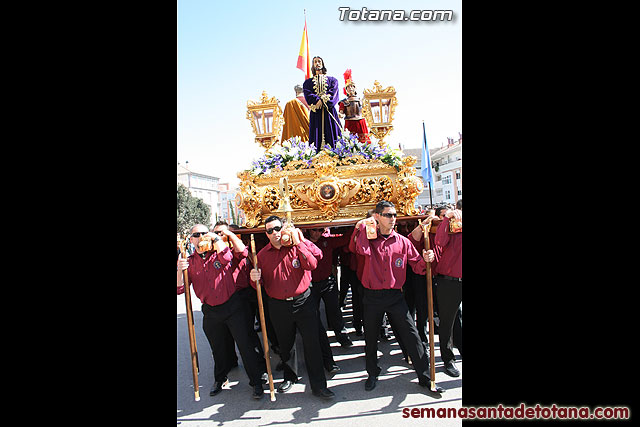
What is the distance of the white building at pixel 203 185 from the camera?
135 ft

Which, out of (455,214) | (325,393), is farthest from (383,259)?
(325,393)

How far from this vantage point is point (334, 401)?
4020 mm

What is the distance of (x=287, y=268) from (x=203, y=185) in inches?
1721

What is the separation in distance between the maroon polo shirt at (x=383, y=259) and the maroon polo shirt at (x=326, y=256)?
1.49 meters

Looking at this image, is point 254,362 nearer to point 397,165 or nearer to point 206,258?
point 206,258

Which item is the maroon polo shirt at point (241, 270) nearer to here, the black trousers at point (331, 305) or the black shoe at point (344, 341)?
the black trousers at point (331, 305)

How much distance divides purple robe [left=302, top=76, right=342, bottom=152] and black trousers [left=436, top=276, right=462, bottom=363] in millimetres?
3089

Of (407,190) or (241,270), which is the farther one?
(407,190)

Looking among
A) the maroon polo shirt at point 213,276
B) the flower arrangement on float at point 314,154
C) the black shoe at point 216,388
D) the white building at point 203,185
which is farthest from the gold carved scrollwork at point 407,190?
the white building at point 203,185

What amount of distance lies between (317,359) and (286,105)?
4.97 m

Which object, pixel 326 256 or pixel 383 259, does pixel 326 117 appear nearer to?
pixel 326 256

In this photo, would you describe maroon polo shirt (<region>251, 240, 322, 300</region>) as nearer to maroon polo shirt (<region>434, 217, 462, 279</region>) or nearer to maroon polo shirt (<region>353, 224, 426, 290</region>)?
maroon polo shirt (<region>353, 224, 426, 290</region>)

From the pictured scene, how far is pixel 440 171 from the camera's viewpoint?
133 feet

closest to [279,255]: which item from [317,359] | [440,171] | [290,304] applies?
[290,304]
